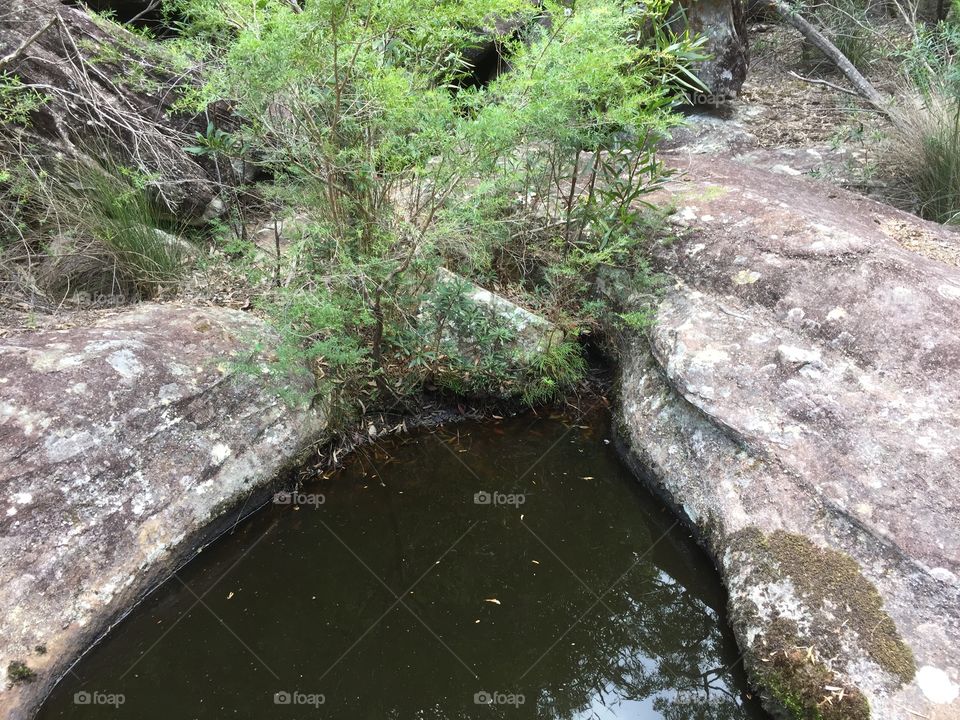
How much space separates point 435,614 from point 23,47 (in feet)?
12.5

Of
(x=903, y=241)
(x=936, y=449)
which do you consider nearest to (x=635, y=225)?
(x=903, y=241)

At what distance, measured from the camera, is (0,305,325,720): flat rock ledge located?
2584 mm

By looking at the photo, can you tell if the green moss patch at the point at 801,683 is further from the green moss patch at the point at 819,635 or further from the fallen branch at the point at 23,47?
the fallen branch at the point at 23,47

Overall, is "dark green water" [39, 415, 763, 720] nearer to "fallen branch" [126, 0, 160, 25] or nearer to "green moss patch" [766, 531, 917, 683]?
"green moss patch" [766, 531, 917, 683]

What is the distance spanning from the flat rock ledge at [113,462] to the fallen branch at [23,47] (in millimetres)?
1594

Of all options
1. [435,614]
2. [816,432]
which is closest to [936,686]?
[816,432]

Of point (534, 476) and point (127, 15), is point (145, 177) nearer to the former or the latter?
point (127, 15)

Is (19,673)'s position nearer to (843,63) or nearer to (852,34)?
(843,63)

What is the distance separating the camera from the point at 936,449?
8.97 feet

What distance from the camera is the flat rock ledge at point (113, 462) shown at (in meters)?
2.58

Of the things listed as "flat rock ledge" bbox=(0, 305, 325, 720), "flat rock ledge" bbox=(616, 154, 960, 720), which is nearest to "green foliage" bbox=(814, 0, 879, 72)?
"flat rock ledge" bbox=(616, 154, 960, 720)

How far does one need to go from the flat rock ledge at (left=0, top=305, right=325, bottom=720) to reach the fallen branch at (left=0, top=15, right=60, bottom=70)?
5.23 feet

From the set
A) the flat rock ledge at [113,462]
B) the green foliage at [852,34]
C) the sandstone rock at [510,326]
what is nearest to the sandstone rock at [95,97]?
the flat rock ledge at [113,462]

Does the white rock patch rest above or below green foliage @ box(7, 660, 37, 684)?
above
